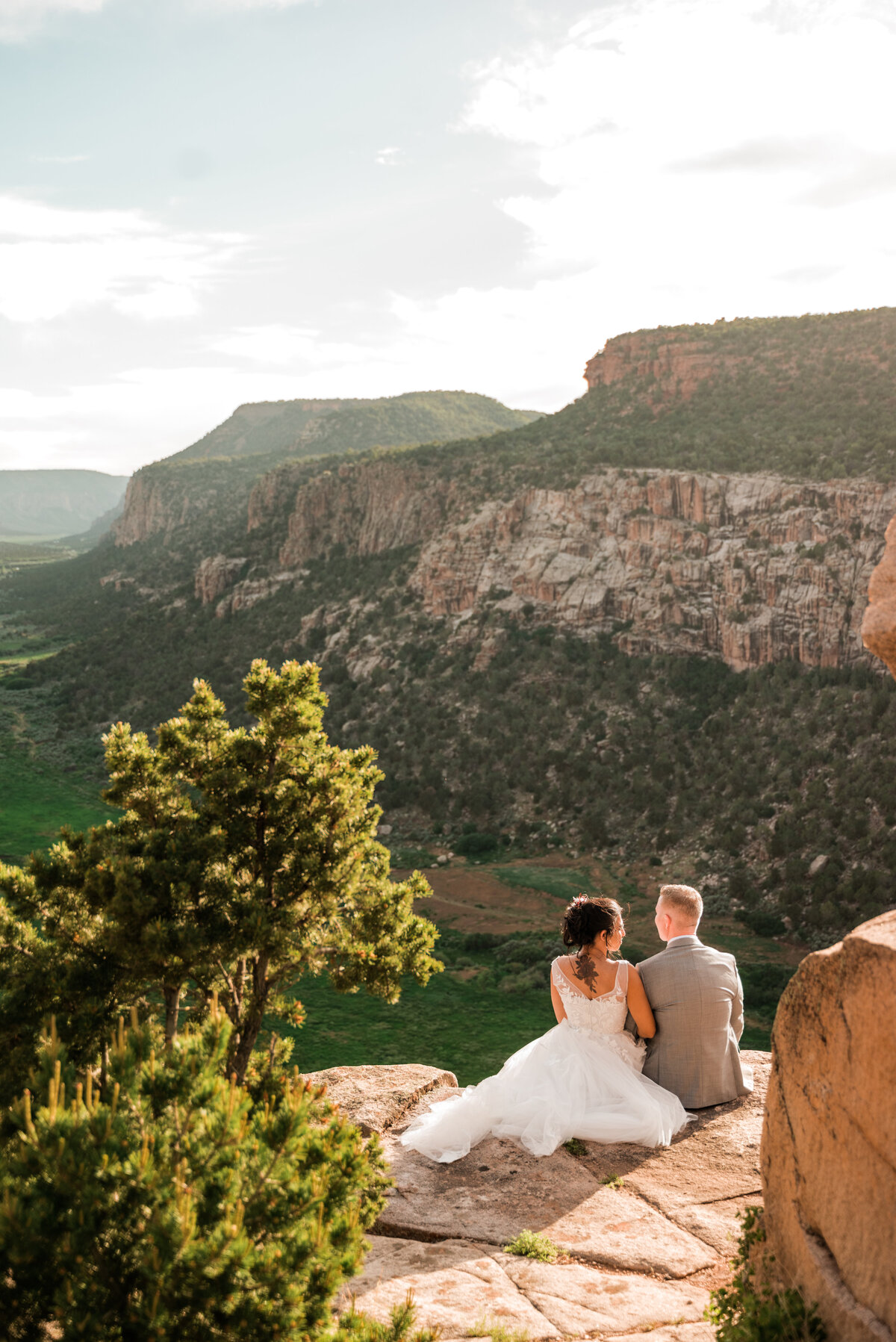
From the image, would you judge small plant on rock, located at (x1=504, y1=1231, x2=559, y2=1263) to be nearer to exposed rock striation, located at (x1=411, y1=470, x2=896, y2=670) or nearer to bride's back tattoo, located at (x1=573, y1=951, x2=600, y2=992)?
bride's back tattoo, located at (x1=573, y1=951, x2=600, y2=992)

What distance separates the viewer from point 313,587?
5528 centimetres

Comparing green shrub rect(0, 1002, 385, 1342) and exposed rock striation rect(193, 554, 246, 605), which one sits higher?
exposed rock striation rect(193, 554, 246, 605)

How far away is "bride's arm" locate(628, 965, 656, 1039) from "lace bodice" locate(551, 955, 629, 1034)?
36 millimetres

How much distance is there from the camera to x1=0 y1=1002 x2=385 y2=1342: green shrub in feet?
9.95

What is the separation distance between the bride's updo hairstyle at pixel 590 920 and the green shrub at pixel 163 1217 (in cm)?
259

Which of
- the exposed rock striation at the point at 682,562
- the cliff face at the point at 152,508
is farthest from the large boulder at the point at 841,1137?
the cliff face at the point at 152,508

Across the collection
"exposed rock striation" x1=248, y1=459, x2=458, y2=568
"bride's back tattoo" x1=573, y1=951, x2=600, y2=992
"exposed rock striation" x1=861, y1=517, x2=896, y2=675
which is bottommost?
"bride's back tattoo" x1=573, y1=951, x2=600, y2=992

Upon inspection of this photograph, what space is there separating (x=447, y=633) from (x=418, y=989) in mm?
21202

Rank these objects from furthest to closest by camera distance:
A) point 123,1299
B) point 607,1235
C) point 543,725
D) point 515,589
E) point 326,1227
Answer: point 515,589, point 543,725, point 607,1235, point 326,1227, point 123,1299

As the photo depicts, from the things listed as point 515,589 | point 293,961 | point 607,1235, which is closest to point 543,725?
point 515,589

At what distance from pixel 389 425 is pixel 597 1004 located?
354 ft

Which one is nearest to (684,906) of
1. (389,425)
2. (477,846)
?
(477,846)

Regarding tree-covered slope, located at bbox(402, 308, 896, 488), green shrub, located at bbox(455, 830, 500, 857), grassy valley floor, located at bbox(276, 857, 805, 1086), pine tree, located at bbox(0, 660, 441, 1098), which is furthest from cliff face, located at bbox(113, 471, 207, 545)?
pine tree, located at bbox(0, 660, 441, 1098)

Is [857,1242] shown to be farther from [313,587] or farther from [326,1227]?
[313,587]
